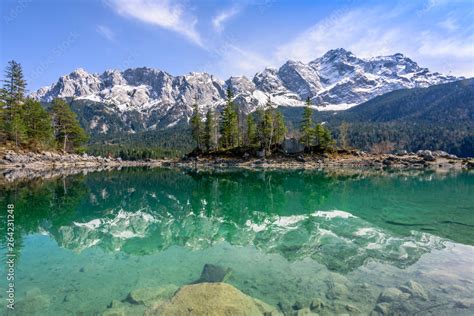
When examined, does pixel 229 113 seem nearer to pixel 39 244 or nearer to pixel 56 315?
pixel 39 244

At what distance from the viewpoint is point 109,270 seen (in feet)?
50.6

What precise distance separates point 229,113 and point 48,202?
7733 cm

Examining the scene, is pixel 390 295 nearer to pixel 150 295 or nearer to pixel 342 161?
pixel 150 295

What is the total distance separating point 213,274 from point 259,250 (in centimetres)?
451

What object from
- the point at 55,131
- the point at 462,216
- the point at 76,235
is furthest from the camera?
the point at 55,131

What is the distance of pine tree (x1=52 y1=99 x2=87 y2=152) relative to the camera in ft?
330

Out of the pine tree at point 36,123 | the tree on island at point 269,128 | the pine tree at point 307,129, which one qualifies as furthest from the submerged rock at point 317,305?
the pine tree at point 36,123

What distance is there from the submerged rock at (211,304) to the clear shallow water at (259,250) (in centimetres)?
132

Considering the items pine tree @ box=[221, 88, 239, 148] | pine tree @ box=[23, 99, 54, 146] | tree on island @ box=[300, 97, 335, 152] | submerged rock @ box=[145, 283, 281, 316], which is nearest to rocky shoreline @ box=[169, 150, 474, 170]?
tree on island @ box=[300, 97, 335, 152]

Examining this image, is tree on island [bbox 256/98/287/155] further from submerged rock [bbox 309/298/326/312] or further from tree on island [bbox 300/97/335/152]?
submerged rock [bbox 309/298/326/312]

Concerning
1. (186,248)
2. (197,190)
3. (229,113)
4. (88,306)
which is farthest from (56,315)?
(229,113)

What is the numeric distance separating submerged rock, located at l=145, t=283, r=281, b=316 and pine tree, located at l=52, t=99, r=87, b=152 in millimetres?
105867

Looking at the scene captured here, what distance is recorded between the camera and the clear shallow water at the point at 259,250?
12.4m

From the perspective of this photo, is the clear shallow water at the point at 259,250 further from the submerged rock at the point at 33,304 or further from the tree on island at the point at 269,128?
the tree on island at the point at 269,128
